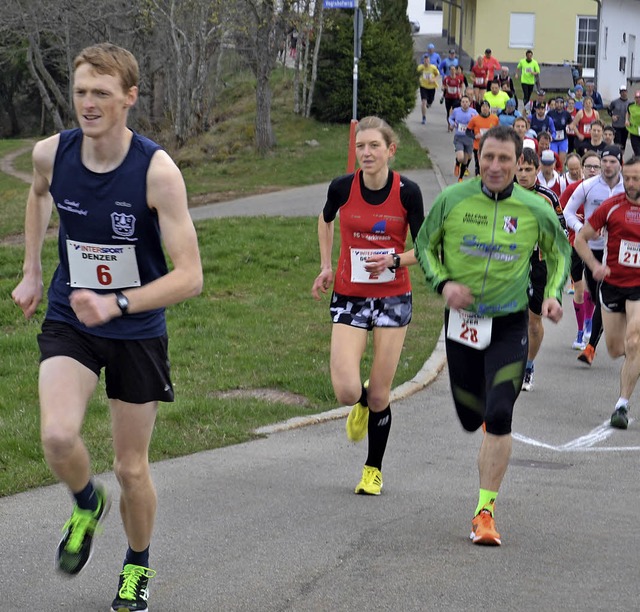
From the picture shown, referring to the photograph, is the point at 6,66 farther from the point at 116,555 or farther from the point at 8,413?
the point at 116,555

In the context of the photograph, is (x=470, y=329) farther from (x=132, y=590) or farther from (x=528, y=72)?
(x=528, y=72)

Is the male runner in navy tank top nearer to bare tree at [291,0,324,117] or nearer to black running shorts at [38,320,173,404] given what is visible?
black running shorts at [38,320,173,404]

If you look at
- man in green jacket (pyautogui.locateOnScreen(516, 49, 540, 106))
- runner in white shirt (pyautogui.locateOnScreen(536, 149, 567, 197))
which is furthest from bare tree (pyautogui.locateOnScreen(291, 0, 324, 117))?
runner in white shirt (pyautogui.locateOnScreen(536, 149, 567, 197))

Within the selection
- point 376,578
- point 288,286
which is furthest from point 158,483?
point 288,286

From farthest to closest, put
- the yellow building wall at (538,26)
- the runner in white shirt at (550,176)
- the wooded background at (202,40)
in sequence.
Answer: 1. the yellow building wall at (538,26)
2. the wooded background at (202,40)
3. the runner in white shirt at (550,176)

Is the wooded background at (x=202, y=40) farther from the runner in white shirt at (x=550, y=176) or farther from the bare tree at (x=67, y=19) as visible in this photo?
the runner in white shirt at (x=550, y=176)

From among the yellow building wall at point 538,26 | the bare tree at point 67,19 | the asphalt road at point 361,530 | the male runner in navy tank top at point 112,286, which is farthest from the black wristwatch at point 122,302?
the yellow building wall at point 538,26

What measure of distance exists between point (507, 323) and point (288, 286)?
366 inches

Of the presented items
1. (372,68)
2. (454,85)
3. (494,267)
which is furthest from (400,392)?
(454,85)

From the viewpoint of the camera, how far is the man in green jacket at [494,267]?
6008mm

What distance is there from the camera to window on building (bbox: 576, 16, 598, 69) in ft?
188

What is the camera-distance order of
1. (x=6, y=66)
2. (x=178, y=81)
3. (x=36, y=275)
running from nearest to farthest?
(x=36, y=275) < (x=178, y=81) < (x=6, y=66)

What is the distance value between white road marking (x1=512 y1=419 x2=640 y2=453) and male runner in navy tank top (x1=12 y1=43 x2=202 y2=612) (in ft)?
14.7

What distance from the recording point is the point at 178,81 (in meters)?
35.5
